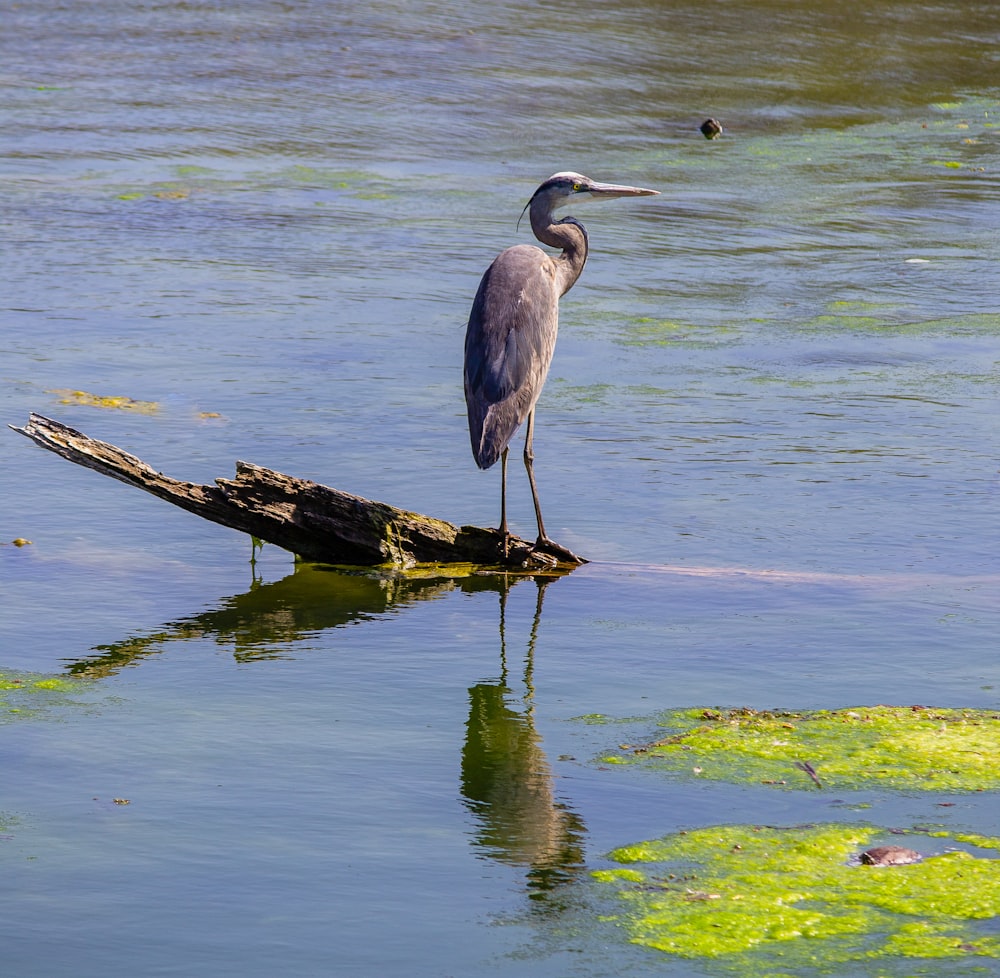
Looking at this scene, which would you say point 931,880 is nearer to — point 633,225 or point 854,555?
point 854,555

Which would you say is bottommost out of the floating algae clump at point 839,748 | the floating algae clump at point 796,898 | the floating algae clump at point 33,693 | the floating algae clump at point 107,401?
the floating algae clump at point 796,898

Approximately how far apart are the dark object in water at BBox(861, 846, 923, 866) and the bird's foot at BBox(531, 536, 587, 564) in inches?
102

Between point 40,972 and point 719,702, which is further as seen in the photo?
point 719,702

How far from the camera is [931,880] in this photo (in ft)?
13.0

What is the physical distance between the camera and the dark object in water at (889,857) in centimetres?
404

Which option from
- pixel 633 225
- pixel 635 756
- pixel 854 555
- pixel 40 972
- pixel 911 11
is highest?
pixel 911 11

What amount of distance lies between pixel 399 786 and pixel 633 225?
950cm

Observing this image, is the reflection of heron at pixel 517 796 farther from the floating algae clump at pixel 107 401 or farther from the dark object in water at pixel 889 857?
the floating algae clump at pixel 107 401

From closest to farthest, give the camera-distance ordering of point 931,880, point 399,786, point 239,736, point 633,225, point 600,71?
point 931,880
point 399,786
point 239,736
point 633,225
point 600,71

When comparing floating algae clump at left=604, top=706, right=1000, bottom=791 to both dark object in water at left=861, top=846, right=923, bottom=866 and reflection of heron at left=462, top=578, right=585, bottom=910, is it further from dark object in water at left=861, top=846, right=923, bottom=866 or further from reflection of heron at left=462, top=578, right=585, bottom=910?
dark object in water at left=861, top=846, right=923, bottom=866

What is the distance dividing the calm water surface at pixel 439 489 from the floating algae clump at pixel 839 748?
0.12 metres

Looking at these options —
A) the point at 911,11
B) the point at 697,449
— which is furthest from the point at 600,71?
the point at 697,449

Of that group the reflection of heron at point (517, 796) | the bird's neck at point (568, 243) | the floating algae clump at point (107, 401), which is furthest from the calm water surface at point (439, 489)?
the bird's neck at point (568, 243)

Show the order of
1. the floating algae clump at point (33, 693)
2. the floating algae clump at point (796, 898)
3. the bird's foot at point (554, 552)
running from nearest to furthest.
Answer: the floating algae clump at point (796, 898) < the floating algae clump at point (33, 693) < the bird's foot at point (554, 552)
